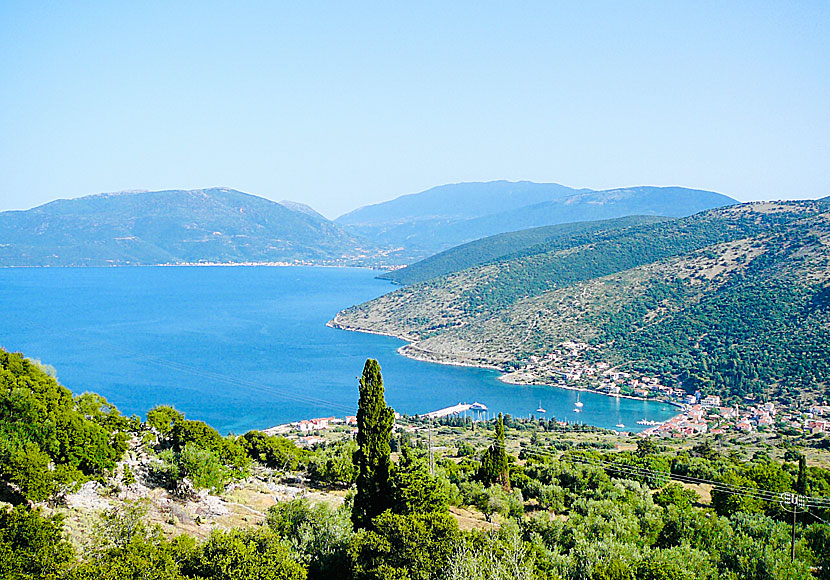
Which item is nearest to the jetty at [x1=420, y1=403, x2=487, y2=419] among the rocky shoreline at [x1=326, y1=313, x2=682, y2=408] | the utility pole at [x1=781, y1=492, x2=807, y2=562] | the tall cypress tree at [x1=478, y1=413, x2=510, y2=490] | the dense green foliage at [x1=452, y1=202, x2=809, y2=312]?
the rocky shoreline at [x1=326, y1=313, x2=682, y2=408]

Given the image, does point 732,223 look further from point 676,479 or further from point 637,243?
point 676,479

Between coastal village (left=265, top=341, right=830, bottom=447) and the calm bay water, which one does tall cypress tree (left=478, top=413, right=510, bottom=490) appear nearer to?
coastal village (left=265, top=341, right=830, bottom=447)

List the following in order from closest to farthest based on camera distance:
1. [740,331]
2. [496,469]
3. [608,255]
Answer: [496,469], [740,331], [608,255]

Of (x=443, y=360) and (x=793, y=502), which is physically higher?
(x=793, y=502)

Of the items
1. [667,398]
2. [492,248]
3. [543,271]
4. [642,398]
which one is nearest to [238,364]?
[642,398]

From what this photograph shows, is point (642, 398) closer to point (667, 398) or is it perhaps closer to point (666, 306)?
point (667, 398)

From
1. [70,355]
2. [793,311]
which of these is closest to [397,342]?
[70,355]
